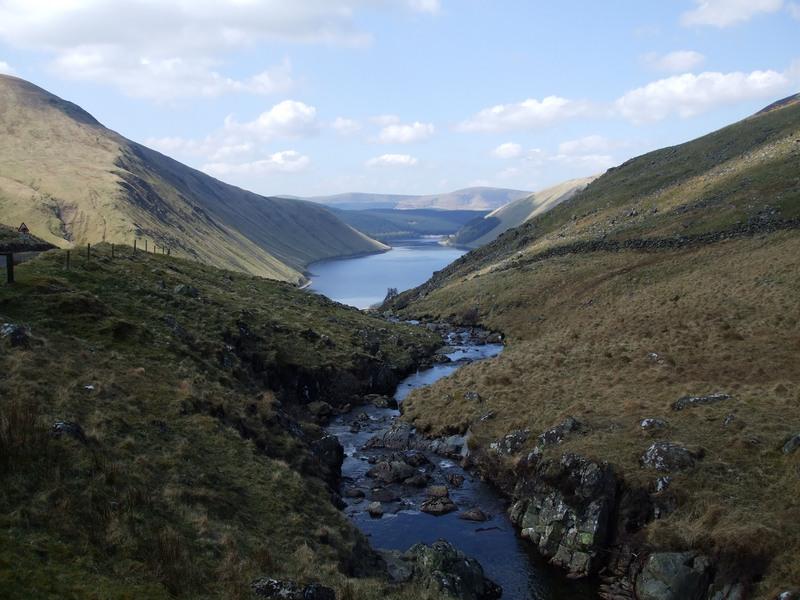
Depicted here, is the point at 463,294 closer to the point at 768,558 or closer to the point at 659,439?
the point at 659,439

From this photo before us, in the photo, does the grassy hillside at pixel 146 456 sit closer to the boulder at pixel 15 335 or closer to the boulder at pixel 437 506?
the boulder at pixel 15 335

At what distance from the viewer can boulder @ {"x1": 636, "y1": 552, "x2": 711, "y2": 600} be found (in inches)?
1035

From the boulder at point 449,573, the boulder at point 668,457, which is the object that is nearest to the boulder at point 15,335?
the boulder at point 449,573

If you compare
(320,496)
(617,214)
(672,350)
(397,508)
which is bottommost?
(397,508)

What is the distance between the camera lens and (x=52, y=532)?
Answer: 18.1m

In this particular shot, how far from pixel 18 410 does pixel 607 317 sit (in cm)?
6067

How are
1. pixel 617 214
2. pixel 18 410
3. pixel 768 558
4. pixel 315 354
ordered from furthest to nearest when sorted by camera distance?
pixel 617 214 → pixel 315 354 → pixel 768 558 → pixel 18 410

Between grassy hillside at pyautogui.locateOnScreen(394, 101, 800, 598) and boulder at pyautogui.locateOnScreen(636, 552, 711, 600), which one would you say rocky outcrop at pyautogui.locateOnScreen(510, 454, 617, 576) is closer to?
grassy hillside at pyautogui.locateOnScreen(394, 101, 800, 598)

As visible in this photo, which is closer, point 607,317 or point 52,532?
point 52,532

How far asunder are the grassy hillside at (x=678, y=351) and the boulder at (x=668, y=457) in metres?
0.45

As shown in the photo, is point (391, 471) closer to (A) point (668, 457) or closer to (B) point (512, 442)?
(B) point (512, 442)

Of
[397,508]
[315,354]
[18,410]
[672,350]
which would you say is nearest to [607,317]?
[672,350]

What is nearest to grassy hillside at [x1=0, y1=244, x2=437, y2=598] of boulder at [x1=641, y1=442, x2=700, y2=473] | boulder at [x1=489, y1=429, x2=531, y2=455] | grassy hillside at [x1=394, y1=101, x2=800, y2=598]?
boulder at [x1=489, y1=429, x2=531, y2=455]

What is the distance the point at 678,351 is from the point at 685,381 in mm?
6629
